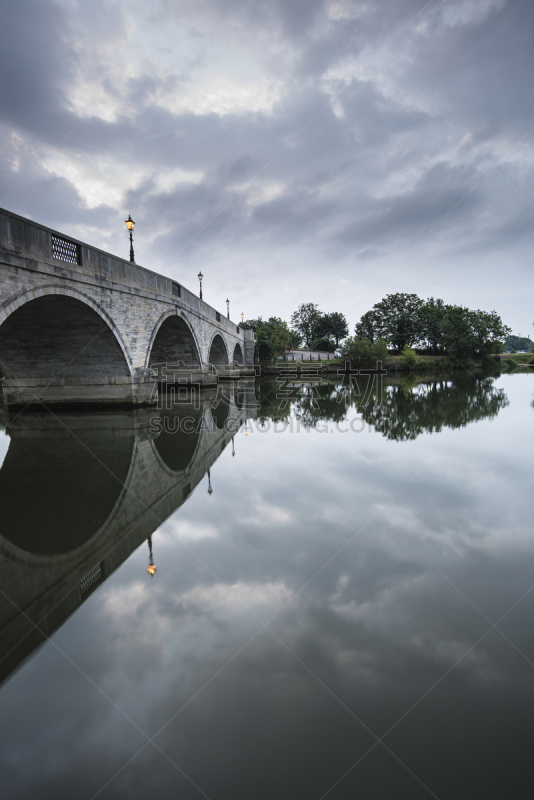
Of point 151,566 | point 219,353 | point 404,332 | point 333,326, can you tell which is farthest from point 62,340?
point 333,326

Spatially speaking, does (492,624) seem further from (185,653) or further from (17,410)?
(17,410)

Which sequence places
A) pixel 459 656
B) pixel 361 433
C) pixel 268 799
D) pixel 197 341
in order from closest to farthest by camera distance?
pixel 268 799, pixel 459 656, pixel 361 433, pixel 197 341

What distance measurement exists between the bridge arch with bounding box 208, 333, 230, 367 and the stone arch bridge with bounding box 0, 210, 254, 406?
500 inches

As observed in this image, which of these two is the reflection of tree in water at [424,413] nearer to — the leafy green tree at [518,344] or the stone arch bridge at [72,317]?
the stone arch bridge at [72,317]

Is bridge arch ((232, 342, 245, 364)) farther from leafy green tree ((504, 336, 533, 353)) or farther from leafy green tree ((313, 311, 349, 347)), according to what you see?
leafy green tree ((504, 336, 533, 353))

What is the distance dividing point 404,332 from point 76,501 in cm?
6288

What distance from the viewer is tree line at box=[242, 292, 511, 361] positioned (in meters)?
46.9

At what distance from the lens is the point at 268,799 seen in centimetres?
151

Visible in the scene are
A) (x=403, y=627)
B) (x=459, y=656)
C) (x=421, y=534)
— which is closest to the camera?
(x=459, y=656)

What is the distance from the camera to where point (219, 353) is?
32.0m

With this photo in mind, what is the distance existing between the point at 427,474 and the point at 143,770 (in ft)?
15.8

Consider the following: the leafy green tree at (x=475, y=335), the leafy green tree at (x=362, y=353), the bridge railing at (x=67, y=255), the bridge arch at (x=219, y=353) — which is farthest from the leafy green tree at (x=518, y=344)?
the bridge railing at (x=67, y=255)

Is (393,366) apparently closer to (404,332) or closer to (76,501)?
(404,332)

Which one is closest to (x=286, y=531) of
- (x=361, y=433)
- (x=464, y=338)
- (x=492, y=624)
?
(x=492, y=624)
